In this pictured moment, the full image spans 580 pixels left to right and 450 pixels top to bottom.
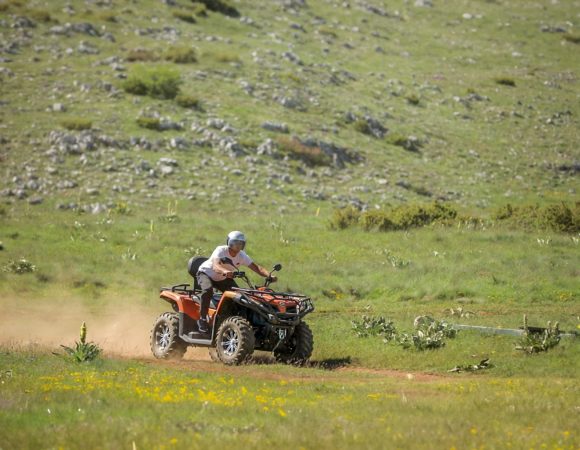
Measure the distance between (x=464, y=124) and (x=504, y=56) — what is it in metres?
20.5

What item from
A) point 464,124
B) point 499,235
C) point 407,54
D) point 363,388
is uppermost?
point 407,54

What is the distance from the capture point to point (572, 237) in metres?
30.5

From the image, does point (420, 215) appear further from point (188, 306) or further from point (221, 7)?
point (221, 7)

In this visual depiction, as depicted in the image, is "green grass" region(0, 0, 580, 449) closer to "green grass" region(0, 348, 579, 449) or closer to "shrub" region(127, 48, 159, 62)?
"green grass" region(0, 348, 579, 449)

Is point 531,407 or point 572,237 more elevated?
point 572,237

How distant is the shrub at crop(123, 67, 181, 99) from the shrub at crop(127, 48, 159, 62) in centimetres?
446

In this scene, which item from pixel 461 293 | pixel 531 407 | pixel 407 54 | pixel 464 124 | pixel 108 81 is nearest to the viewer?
pixel 531 407

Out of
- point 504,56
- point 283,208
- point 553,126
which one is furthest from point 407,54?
point 283,208

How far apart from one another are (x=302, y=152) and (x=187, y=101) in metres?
7.22

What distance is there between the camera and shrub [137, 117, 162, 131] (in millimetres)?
43625

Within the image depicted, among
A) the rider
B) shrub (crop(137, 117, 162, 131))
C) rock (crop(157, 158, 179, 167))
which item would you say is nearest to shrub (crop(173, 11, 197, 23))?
shrub (crop(137, 117, 162, 131))

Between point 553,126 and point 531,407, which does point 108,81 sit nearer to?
point 553,126

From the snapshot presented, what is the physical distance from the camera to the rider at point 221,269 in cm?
1723

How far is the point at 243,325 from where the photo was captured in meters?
16.5
